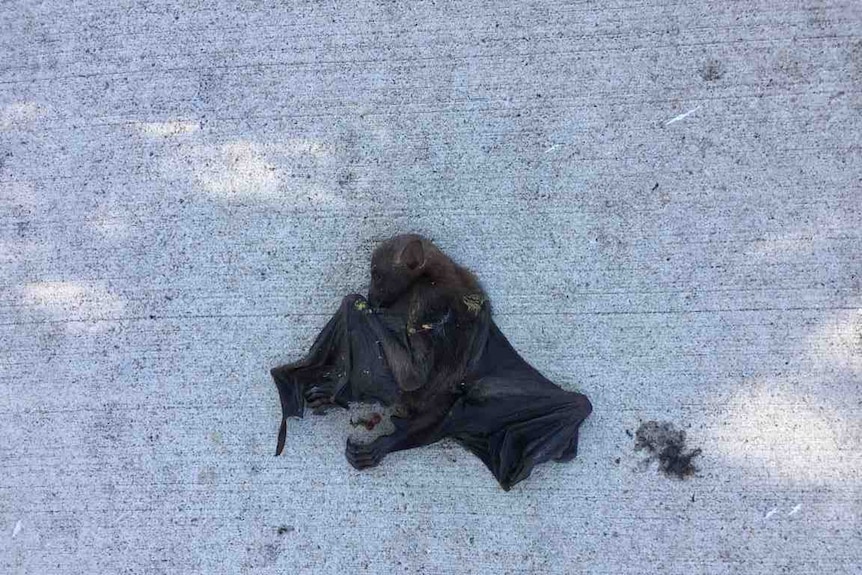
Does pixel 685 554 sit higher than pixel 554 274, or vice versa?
pixel 554 274

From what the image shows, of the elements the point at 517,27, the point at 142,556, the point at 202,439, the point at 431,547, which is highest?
the point at 517,27

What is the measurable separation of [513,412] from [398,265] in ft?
2.83

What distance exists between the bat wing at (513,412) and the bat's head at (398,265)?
506 mm

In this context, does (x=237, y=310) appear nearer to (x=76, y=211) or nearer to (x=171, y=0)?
(x=76, y=211)

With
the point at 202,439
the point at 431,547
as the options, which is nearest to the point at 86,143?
the point at 202,439

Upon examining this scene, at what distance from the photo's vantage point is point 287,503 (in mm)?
2516

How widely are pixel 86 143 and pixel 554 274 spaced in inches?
93.3

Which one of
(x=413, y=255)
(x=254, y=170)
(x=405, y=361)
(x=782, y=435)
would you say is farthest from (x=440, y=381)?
(x=782, y=435)

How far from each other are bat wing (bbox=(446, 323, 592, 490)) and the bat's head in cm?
51

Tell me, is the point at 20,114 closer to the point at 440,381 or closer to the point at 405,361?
the point at 405,361

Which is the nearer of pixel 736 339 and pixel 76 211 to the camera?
pixel 736 339

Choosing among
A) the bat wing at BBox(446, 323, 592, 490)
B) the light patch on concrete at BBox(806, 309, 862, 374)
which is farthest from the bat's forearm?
the light patch on concrete at BBox(806, 309, 862, 374)

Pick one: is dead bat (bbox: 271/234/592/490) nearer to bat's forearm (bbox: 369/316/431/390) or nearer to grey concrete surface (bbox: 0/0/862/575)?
bat's forearm (bbox: 369/316/431/390)

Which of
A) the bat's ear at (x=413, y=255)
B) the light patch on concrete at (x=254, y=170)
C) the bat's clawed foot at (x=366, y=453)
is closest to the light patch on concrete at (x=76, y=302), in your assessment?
the light patch on concrete at (x=254, y=170)
